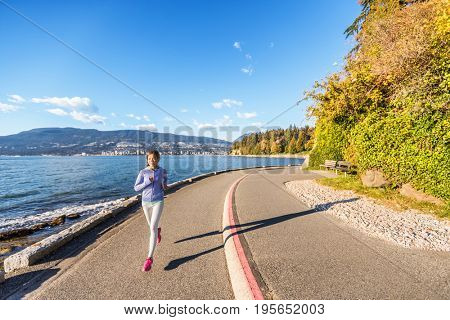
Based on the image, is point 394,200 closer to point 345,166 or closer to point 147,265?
point 345,166

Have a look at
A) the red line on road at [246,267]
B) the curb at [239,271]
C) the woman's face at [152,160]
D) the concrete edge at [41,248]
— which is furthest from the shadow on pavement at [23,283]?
the red line on road at [246,267]

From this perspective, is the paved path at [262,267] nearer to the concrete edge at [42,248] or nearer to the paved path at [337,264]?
the paved path at [337,264]

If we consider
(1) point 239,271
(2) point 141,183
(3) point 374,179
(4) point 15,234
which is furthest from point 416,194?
(4) point 15,234

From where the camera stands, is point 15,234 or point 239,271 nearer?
point 239,271

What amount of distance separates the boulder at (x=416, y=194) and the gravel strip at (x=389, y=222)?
897mm

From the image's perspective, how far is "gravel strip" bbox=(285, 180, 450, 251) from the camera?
512 cm

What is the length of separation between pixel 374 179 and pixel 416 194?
2.16 metres

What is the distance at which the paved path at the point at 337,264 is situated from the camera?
3271mm

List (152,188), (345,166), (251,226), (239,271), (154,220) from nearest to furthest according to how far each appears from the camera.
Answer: (239,271), (154,220), (152,188), (251,226), (345,166)

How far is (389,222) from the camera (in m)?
6.44

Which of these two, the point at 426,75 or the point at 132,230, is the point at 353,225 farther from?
the point at 132,230

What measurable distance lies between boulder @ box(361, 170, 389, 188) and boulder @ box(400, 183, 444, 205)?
935mm

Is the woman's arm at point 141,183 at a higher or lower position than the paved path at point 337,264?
higher

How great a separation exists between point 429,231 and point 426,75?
5.10 m
